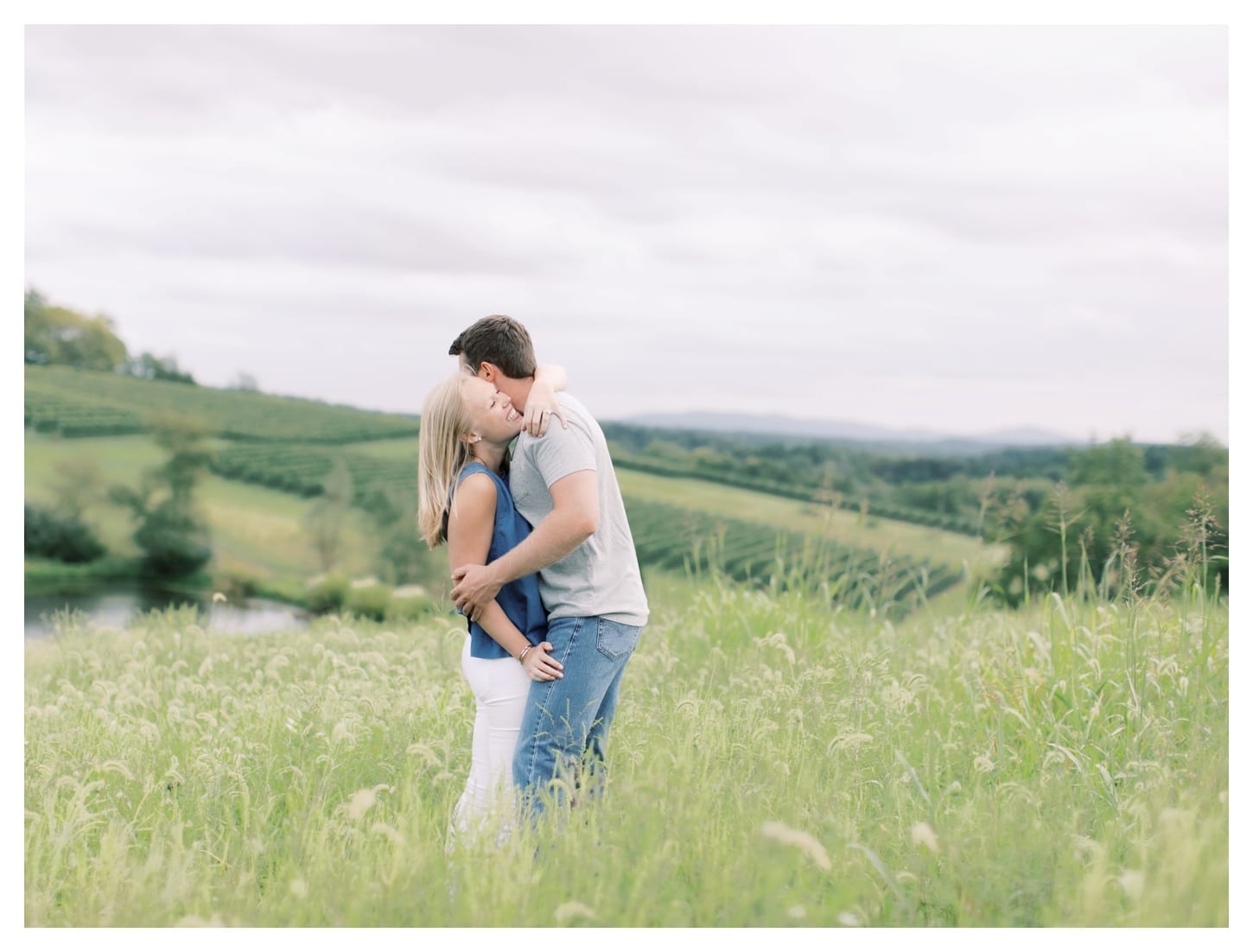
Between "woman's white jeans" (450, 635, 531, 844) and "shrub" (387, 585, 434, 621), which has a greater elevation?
"woman's white jeans" (450, 635, 531, 844)

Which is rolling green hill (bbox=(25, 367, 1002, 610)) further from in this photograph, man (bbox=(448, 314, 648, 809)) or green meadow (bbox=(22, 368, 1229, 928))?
man (bbox=(448, 314, 648, 809))

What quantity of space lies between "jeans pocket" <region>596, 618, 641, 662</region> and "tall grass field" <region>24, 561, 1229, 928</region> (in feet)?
1.33

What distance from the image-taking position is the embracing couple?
3414mm

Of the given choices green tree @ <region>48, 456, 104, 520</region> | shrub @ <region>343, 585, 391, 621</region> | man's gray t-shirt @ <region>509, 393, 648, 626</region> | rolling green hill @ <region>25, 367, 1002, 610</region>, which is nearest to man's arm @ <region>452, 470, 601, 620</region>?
man's gray t-shirt @ <region>509, 393, 648, 626</region>

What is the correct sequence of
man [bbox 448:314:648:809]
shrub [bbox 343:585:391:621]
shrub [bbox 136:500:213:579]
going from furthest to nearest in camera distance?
1. shrub [bbox 136:500:213:579]
2. shrub [bbox 343:585:391:621]
3. man [bbox 448:314:648:809]

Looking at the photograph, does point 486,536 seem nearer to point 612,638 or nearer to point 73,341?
point 612,638

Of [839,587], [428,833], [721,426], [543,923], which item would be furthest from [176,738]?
[721,426]

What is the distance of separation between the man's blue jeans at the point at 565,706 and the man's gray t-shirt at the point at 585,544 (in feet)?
0.20

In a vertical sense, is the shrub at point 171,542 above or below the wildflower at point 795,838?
below

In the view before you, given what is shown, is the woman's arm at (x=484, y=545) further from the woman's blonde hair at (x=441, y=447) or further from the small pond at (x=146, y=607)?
the small pond at (x=146, y=607)

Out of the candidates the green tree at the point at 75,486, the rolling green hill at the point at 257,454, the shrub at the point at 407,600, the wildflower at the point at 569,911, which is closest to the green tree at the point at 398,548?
the rolling green hill at the point at 257,454

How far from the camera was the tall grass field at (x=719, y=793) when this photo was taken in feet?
10.1

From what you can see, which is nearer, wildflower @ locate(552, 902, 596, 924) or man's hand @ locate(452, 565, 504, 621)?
wildflower @ locate(552, 902, 596, 924)

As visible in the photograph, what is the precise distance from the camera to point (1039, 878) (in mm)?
3201
